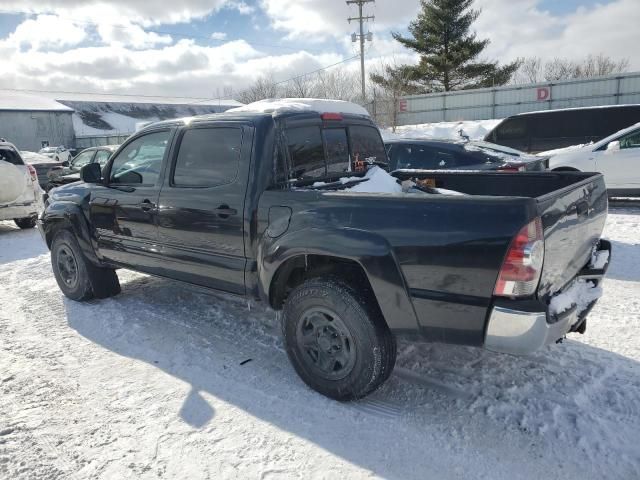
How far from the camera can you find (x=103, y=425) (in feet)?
9.91

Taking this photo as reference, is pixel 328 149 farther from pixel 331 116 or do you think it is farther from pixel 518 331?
pixel 518 331

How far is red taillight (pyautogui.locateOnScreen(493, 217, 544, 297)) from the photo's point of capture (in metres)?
2.45

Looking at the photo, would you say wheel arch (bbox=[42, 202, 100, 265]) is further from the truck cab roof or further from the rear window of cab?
the rear window of cab

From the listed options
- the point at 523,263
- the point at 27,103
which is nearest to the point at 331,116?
the point at 523,263

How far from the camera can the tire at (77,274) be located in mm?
5141

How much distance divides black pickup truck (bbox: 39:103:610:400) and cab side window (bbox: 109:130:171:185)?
2 centimetres

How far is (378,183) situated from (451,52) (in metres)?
36.9

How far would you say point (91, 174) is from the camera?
485cm

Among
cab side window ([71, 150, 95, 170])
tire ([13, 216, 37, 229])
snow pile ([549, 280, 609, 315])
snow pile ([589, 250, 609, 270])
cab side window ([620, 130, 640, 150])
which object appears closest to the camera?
snow pile ([549, 280, 609, 315])

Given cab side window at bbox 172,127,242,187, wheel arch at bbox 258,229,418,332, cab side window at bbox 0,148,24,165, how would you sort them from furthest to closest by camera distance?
cab side window at bbox 0,148,24,165, cab side window at bbox 172,127,242,187, wheel arch at bbox 258,229,418,332

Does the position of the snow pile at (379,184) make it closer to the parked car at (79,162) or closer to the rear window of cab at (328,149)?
the rear window of cab at (328,149)

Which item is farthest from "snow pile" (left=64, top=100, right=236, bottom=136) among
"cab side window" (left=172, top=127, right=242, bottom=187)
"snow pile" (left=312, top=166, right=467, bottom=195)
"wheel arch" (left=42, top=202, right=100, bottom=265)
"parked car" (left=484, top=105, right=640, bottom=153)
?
"snow pile" (left=312, top=166, right=467, bottom=195)

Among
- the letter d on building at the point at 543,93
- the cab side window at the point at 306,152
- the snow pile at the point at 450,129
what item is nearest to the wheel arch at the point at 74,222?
the cab side window at the point at 306,152

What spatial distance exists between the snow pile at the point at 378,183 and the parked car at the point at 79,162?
9.93 meters
